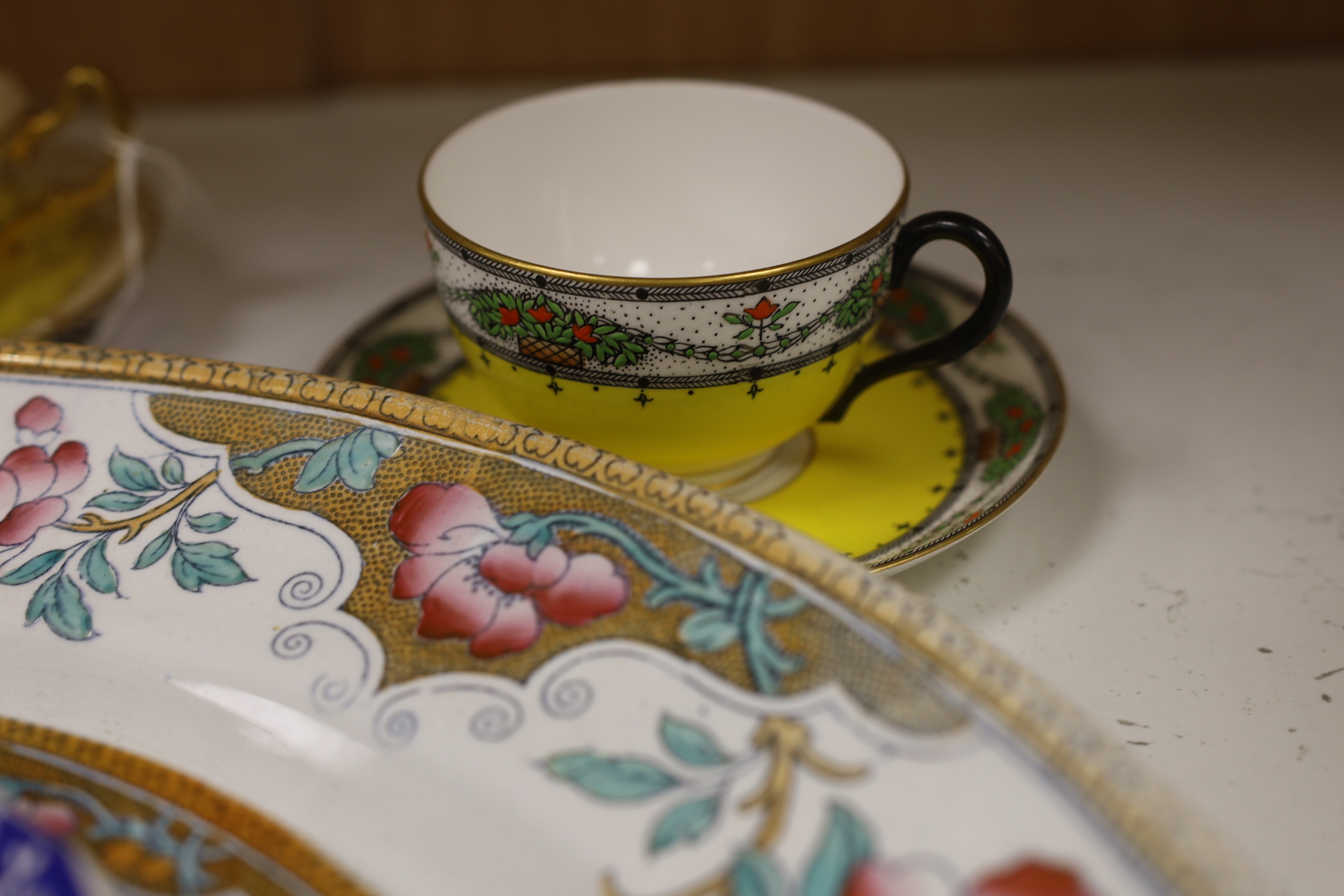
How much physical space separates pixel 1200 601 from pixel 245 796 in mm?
322

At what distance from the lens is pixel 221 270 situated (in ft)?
2.14

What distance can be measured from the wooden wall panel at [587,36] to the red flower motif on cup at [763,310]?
1.61ft

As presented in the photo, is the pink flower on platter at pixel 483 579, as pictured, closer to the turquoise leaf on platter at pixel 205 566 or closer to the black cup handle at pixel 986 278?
the turquoise leaf on platter at pixel 205 566

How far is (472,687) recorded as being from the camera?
0.27 metres

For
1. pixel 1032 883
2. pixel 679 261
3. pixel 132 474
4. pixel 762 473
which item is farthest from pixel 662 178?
pixel 1032 883

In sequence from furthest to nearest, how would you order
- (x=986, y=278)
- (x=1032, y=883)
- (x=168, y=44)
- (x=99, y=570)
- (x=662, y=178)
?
(x=168, y=44), (x=662, y=178), (x=986, y=278), (x=99, y=570), (x=1032, y=883)

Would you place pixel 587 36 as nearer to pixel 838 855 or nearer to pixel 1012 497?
pixel 1012 497

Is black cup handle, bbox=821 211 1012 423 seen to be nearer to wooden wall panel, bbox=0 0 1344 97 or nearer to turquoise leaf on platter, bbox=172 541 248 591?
turquoise leaf on platter, bbox=172 541 248 591

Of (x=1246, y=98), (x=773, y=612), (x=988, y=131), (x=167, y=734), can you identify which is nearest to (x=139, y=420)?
(x=167, y=734)

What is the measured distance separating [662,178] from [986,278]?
185 mm

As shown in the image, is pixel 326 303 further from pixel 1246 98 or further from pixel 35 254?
pixel 1246 98

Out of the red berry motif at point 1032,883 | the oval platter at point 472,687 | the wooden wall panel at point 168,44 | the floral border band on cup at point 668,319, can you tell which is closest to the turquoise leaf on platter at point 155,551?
the oval platter at point 472,687

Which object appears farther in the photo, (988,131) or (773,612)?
(988,131)

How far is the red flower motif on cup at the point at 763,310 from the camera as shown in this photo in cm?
36
